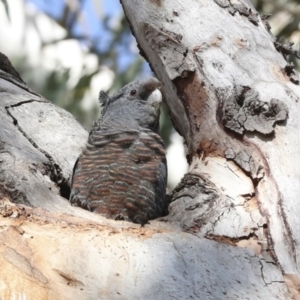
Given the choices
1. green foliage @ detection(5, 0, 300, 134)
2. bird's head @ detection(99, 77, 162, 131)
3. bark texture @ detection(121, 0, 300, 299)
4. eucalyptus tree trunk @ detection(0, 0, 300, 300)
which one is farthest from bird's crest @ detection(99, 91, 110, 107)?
green foliage @ detection(5, 0, 300, 134)

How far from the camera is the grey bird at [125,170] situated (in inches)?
101

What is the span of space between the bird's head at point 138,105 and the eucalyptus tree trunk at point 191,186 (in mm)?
142

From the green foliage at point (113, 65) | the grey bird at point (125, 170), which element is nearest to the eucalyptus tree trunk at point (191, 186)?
the grey bird at point (125, 170)

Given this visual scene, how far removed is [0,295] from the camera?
170 centimetres

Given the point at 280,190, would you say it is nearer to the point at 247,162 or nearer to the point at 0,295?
the point at 247,162

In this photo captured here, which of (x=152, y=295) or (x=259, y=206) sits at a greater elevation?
(x=259, y=206)

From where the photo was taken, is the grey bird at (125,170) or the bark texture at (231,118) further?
the grey bird at (125,170)

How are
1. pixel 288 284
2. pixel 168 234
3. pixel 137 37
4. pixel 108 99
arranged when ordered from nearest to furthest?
pixel 288 284 → pixel 168 234 → pixel 137 37 → pixel 108 99

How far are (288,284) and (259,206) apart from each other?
37 cm

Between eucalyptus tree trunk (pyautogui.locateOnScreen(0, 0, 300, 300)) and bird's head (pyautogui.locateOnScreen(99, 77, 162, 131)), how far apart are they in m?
0.14

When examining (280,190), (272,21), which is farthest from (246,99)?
(272,21)

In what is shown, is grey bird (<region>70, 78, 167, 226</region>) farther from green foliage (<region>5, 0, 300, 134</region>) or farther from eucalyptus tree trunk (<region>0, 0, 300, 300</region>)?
green foliage (<region>5, 0, 300, 134</region>)

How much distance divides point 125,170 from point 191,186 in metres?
0.38

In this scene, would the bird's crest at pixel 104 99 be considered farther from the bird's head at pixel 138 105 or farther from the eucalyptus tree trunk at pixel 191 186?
the eucalyptus tree trunk at pixel 191 186
